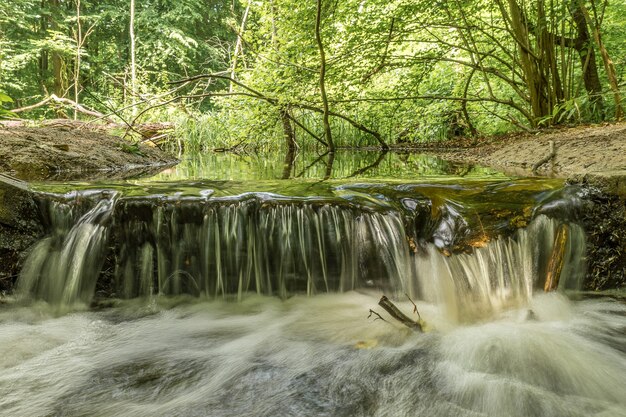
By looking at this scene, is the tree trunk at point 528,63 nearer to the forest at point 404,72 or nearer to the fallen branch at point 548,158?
the forest at point 404,72

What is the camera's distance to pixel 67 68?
1745cm

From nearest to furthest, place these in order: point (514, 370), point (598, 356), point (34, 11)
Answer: point (514, 370), point (598, 356), point (34, 11)

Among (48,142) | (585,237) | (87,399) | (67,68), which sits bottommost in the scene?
(87,399)

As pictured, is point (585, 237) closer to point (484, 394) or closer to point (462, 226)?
point (462, 226)

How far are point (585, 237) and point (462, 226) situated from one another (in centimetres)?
72

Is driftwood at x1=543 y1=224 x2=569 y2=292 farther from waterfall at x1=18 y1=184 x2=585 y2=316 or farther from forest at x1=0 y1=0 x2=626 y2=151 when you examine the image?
forest at x1=0 y1=0 x2=626 y2=151

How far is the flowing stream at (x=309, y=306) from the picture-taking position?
5.30ft

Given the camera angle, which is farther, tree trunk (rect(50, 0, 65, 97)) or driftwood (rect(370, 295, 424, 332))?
tree trunk (rect(50, 0, 65, 97))

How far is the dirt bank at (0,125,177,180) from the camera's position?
4223mm

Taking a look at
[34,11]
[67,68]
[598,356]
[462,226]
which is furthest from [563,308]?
[34,11]

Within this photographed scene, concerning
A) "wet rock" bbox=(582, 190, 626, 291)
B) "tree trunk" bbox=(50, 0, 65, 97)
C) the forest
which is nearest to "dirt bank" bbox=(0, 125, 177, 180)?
the forest

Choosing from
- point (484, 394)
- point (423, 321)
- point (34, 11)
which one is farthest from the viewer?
point (34, 11)

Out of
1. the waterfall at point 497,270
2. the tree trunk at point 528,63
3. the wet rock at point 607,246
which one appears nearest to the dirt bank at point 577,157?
the wet rock at point 607,246

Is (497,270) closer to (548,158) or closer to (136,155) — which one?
(548,158)
